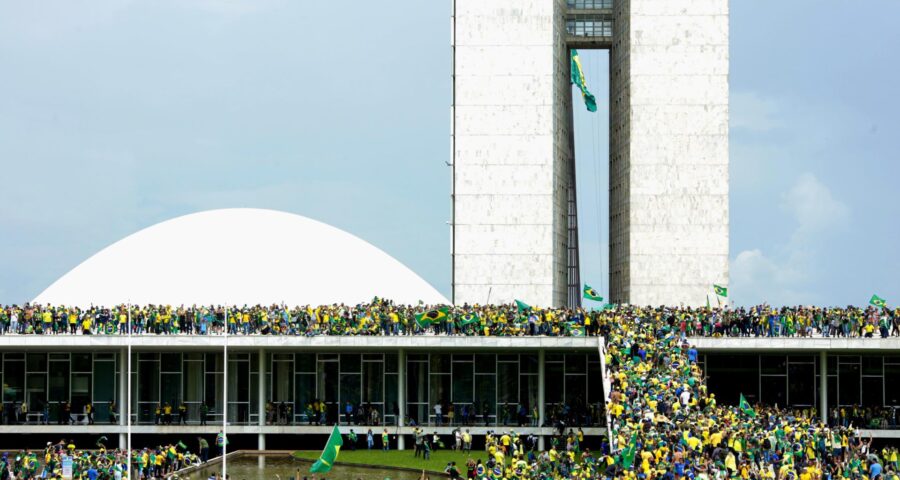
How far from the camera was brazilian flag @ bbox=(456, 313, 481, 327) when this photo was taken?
53219 mm

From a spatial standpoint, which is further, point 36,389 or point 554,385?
point 554,385

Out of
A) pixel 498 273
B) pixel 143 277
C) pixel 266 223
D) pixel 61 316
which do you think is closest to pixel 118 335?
pixel 61 316

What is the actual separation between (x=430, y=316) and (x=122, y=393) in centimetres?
1293

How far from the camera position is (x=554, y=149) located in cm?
7606

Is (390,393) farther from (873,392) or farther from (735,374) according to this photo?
(873,392)

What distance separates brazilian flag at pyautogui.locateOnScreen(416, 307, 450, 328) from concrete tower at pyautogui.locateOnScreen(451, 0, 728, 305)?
72.2 ft

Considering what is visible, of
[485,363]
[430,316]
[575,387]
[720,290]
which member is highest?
[720,290]

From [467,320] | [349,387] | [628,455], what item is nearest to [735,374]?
[467,320]

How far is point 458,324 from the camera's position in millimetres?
53594

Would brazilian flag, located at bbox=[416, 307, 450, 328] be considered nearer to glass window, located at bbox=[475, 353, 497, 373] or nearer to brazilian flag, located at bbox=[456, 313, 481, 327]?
Answer: brazilian flag, located at bbox=[456, 313, 481, 327]

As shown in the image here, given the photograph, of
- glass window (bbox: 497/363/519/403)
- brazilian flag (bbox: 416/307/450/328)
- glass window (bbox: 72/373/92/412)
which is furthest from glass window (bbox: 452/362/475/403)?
glass window (bbox: 72/373/92/412)

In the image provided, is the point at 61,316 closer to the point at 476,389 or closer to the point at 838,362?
the point at 476,389

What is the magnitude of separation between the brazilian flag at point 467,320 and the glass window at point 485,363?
11.6 ft

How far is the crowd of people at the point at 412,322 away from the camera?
53.4m
